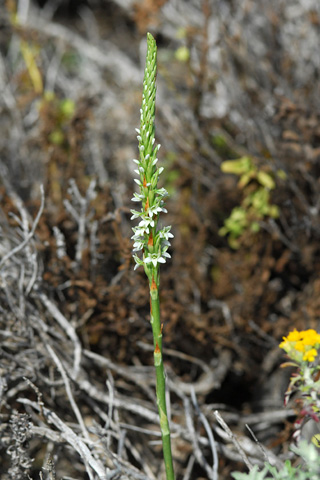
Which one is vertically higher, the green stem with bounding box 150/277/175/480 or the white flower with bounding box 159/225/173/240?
the white flower with bounding box 159/225/173/240

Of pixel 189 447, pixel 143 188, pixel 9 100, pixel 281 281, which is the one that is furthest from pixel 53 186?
pixel 143 188

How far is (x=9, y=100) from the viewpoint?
3650 mm

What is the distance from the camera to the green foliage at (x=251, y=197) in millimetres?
2949

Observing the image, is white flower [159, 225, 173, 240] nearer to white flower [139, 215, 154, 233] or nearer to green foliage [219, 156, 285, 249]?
white flower [139, 215, 154, 233]

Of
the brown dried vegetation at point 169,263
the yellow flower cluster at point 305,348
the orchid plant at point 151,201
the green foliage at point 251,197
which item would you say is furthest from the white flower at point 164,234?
the green foliage at point 251,197

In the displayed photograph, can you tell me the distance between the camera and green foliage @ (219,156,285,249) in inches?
116

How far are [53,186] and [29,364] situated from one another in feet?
4.43

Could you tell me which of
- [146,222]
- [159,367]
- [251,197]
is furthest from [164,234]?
[251,197]

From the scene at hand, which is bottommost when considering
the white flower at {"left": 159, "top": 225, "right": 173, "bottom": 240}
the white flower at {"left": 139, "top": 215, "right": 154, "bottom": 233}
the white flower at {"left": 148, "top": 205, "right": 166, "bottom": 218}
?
the white flower at {"left": 159, "top": 225, "right": 173, "bottom": 240}

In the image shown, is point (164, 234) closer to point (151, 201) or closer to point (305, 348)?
point (151, 201)

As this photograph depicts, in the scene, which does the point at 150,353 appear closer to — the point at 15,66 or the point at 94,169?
the point at 94,169

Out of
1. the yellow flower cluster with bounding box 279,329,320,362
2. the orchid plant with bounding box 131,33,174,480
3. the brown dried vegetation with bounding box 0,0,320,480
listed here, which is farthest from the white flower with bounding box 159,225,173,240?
the brown dried vegetation with bounding box 0,0,320,480

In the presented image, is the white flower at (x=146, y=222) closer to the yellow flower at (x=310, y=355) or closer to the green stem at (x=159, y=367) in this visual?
the green stem at (x=159, y=367)

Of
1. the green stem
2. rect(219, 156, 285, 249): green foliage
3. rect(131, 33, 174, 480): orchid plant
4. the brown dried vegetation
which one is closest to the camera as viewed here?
rect(131, 33, 174, 480): orchid plant
